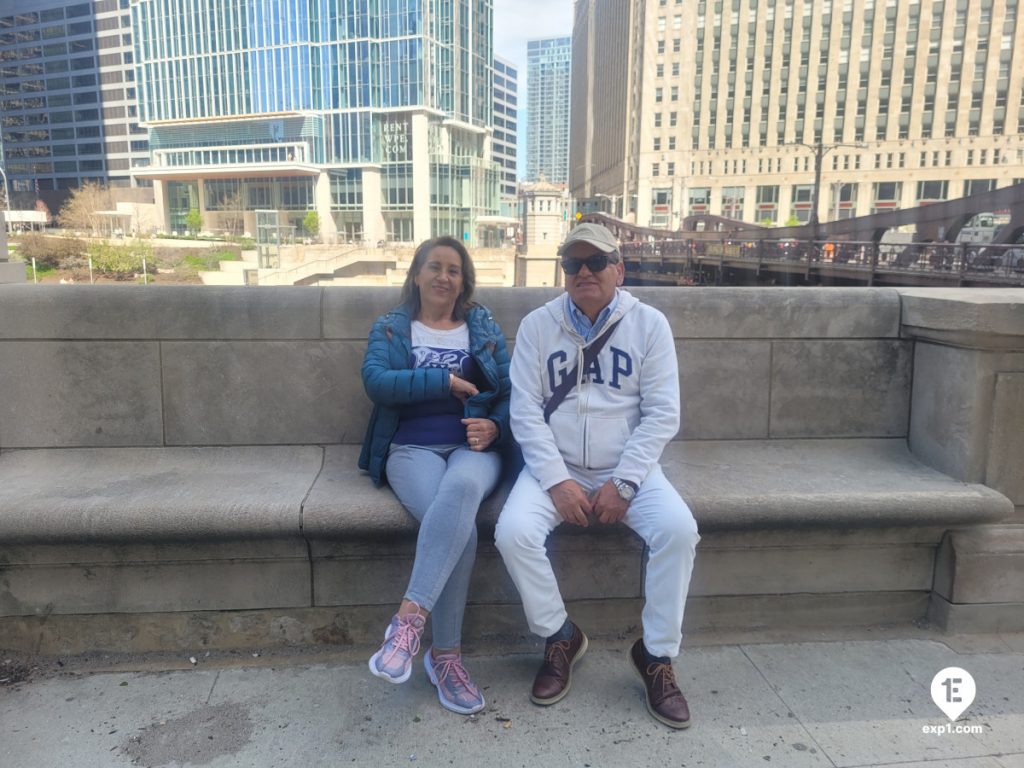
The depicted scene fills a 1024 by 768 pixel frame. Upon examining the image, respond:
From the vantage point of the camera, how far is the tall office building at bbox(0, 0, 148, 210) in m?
115

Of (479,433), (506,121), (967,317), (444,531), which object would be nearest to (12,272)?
(479,433)

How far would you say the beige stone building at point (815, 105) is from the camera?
9219 cm

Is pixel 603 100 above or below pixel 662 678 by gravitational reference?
above

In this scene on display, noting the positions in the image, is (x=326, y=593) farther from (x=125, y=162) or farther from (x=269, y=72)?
(x=125, y=162)

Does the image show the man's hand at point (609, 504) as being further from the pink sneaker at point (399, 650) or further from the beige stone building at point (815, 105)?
the beige stone building at point (815, 105)

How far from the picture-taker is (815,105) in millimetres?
102875

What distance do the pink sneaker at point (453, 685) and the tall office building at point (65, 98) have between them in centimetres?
12900

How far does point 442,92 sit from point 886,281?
234 feet

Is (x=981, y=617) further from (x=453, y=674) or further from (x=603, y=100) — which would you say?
(x=603, y=100)

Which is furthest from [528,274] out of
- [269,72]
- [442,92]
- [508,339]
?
[508,339]

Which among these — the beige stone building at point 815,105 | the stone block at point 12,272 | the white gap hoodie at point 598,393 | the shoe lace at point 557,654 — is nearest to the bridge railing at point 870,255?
the white gap hoodie at point 598,393

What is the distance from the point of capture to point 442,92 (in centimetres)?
8656

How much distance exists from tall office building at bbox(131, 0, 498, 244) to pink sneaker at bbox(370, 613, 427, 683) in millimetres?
83239

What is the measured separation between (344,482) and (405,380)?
591 millimetres
